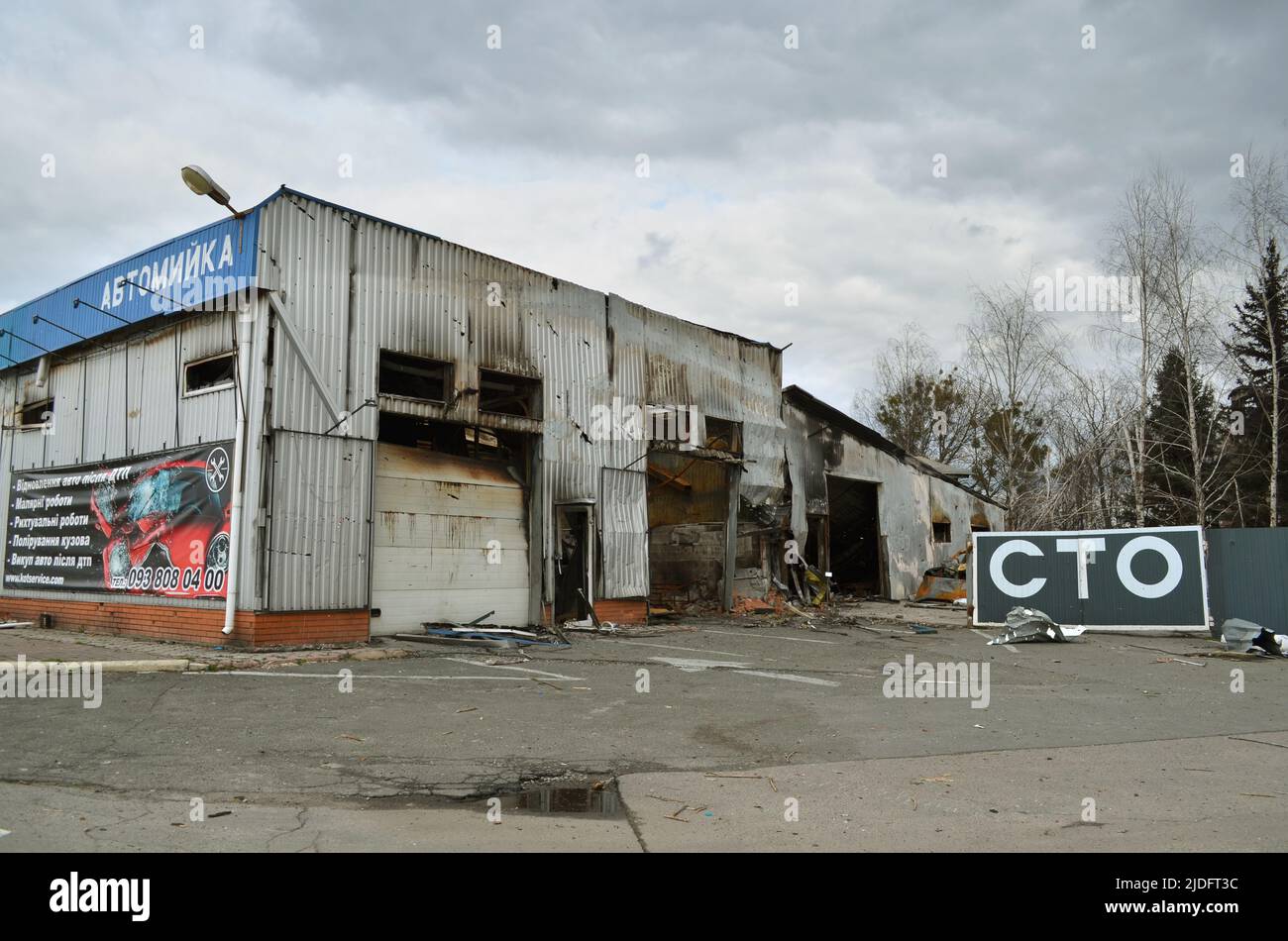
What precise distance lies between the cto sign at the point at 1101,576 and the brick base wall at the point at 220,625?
12189 mm

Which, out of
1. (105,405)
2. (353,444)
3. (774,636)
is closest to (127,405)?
(105,405)

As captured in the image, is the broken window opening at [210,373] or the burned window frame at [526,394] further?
the burned window frame at [526,394]

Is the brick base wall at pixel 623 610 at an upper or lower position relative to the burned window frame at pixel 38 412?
lower

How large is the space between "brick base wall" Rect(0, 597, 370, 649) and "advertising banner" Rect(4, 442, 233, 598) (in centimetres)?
33

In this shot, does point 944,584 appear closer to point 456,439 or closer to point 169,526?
point 456,439

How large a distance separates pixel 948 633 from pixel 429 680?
35.6 feet

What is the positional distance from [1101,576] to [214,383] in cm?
1615

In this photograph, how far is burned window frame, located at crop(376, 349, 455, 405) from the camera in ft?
47.2

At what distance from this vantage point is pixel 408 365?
14945 millimetres

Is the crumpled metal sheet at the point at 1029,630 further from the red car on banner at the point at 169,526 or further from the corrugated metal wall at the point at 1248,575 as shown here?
the red car on banner at the point at 169,526

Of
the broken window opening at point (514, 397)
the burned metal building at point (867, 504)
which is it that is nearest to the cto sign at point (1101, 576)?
the burned metal building at point (867, 504)

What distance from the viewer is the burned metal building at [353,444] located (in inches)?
506

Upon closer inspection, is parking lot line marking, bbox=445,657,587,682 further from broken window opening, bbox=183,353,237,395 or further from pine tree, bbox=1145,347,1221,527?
pine tree, bbox=1145,347,1221,527
